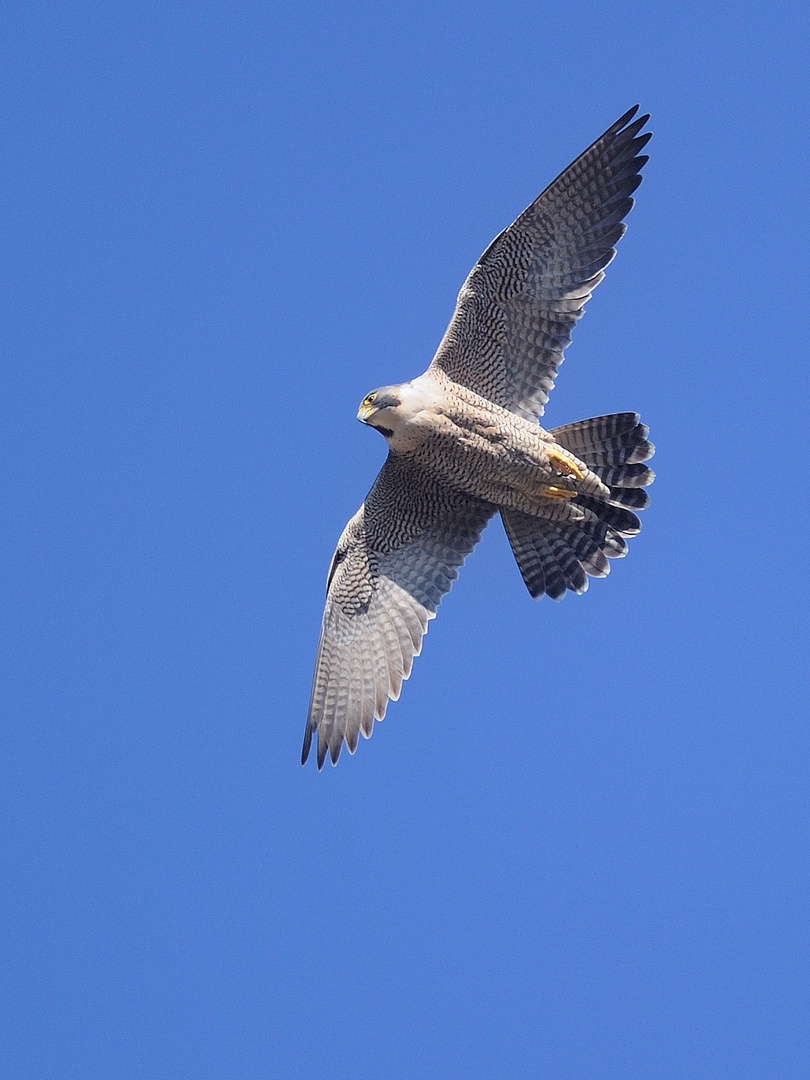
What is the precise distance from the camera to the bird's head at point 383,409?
948cm

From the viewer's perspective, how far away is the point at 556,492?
9.87 m

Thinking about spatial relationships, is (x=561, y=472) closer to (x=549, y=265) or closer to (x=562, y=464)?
(x=562, y=464)

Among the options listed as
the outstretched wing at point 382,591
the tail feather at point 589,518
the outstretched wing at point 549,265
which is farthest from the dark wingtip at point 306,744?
the outstretched wing at point 549,265

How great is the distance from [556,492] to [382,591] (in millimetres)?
1450

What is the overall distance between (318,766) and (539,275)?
12.1 ft

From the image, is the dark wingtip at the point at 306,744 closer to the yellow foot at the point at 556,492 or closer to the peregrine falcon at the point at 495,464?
the peregrine falcon at the point at 495,464

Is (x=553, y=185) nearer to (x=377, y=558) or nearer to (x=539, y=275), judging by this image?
(x=539, y=275)

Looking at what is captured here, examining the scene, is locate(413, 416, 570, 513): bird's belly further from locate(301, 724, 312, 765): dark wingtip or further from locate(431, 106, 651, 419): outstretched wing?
locate(301, 724, 312, 765): dark wingtip

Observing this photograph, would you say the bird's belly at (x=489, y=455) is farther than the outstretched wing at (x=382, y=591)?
No

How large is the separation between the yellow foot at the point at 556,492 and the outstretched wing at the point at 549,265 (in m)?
0.83

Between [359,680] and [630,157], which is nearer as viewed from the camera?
[630,157]

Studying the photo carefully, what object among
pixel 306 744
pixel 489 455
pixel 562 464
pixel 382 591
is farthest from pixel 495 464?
pixel 306 744

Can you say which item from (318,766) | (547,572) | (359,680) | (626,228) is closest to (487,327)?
(626,228)

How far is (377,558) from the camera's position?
1034cm
